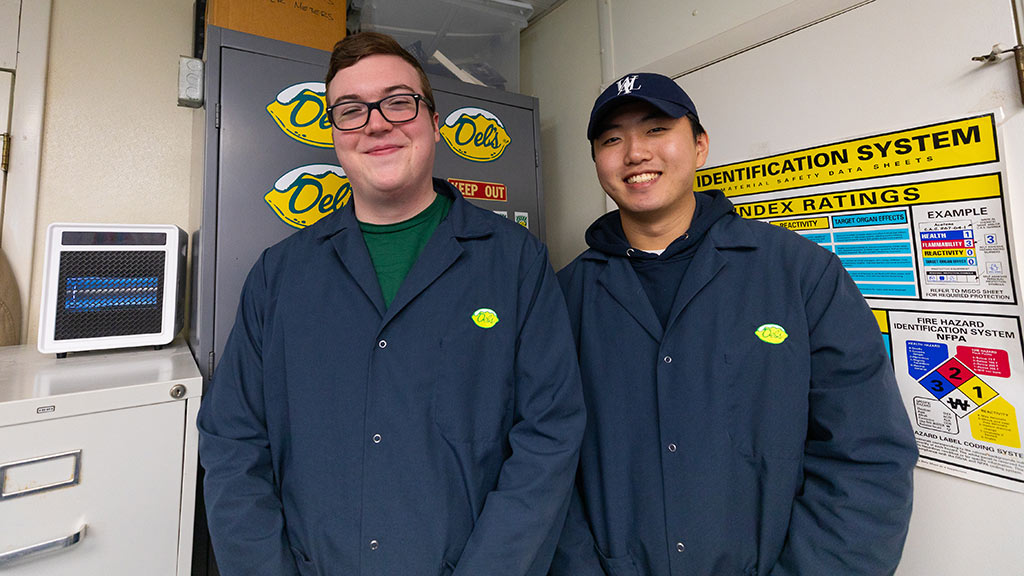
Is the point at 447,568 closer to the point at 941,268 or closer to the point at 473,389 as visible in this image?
the point at 473,389

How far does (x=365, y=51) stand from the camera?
937mm

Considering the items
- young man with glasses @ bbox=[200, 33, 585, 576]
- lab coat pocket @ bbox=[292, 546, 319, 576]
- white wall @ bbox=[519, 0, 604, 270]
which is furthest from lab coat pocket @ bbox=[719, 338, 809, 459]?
white wall @ bbox=[519, 0, 604, 270]

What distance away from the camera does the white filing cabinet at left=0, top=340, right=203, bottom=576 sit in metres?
0.80

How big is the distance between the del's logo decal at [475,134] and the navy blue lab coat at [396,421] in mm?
708

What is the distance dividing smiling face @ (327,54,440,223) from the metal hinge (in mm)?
1322

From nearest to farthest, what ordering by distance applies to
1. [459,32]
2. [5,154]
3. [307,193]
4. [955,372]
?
1. [955,372]
2. [307,193]
3. [5,154]
4. [459,32]

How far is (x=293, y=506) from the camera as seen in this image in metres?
0.83

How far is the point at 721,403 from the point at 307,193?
1.19 metres

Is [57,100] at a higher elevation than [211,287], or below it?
higher

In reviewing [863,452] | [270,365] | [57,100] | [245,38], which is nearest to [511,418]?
[270,365]

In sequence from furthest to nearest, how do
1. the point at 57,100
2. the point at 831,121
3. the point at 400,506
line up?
the point at 57,100
the point at 831,121
the point at 400,506

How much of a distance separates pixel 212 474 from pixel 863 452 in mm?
1174

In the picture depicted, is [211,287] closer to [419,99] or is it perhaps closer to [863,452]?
[419,99]

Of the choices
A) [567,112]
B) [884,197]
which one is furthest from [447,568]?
[567,112]
